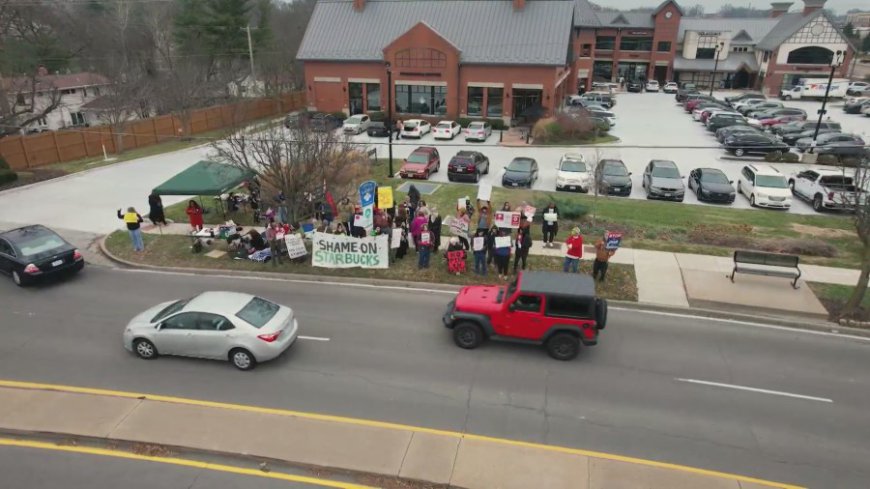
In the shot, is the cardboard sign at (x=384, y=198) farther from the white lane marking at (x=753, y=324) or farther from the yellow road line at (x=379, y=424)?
the yellow road line at (x=379, y=424)

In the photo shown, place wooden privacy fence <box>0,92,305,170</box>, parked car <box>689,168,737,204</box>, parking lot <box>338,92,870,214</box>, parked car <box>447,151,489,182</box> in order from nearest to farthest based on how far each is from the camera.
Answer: parked car <box>689,168,737,204</box>, parked car <box>447,151,489,182</box>, parking lot <box>338,92,870,214</box>, wooden privacy fence <box>0,92,305,170</box>

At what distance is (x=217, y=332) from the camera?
11484 mm

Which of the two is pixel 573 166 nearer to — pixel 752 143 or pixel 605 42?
pixel 752 143

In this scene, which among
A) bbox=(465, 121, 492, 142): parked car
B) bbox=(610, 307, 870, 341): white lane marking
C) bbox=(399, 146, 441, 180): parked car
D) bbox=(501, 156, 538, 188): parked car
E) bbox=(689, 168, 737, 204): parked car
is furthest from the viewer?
bbox=(465, 121, 492, 142): parked car

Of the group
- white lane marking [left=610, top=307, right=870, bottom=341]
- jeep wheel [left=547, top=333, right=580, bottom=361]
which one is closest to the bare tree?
jeep wheel [left=547, top=333, right=580, bottom=361]

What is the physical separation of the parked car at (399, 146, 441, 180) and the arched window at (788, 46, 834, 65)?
195ft

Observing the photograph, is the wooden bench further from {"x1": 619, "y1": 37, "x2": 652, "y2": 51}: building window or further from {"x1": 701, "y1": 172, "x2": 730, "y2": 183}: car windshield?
{"x1": 619, "y1": 37, "x2": 652, "y2": 51}: building window

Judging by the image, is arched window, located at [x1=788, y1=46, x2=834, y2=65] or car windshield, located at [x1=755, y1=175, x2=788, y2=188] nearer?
car windshield, located at [x1=755, y1=175, x2=788, y2=188]

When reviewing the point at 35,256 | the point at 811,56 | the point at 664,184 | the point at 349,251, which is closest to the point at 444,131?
the point at 664,184

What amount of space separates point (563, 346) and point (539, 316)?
0.88 metres

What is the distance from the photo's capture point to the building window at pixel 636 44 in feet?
254

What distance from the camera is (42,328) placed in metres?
13.5

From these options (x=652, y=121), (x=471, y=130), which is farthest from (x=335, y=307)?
(x=652, y=121)

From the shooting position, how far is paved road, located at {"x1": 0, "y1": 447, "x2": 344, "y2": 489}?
8461mm
